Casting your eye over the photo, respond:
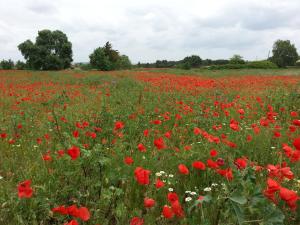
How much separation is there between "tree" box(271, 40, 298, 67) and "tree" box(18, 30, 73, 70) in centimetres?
5275

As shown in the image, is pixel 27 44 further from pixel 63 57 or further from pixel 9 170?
pixel 9 170

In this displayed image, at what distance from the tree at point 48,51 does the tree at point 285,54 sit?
52.8m

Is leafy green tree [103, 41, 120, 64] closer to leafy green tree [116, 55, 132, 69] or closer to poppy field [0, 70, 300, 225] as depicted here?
leafy green tree [116, 55, 132, 69]

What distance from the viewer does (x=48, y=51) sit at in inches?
2016

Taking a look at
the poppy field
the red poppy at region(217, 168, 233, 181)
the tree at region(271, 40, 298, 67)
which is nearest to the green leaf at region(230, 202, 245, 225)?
the poppy field

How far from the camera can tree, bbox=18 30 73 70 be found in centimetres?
5034

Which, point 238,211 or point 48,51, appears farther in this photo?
point 48,51

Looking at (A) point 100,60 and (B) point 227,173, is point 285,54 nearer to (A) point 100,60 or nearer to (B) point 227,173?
(A) point 100,60

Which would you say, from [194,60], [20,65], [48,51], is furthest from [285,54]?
[20,65]

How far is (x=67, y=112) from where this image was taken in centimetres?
721

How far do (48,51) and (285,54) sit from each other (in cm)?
5874

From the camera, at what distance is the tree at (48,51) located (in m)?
50.3

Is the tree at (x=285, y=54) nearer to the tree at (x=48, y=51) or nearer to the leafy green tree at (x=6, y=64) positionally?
the tree at (x=48, y=51)

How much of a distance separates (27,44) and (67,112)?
48188 millimetres
